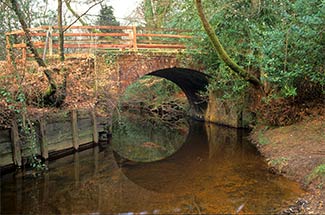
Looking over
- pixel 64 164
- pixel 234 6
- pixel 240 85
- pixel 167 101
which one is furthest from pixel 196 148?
pixel 167 101

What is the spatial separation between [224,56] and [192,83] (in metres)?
6.31

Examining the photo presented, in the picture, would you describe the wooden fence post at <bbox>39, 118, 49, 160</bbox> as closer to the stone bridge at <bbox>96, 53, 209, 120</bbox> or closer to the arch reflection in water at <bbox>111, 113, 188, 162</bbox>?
the arch reflection in water at <bbox>111, 113, 188, 162</bbox>

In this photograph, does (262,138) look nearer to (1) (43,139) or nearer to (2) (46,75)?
(1) (43,139)

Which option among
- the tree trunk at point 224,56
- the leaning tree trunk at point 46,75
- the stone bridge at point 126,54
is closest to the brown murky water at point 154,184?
the leaning tree trunk at point 46,75

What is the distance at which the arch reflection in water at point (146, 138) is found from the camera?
9969mm

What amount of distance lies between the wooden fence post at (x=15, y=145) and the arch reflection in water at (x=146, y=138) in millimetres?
3012

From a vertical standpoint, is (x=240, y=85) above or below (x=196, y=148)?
above

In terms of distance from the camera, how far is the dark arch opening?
13.9m

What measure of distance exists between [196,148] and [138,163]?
256 centimetres

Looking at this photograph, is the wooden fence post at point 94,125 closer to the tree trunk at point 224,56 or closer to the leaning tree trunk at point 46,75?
the leaning tree trunk at point 46,75

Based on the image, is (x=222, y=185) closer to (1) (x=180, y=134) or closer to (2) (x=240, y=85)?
(2) (x=240, y=85)

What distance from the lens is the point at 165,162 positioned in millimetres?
8781

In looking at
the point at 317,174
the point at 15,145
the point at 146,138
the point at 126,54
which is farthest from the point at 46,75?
the point at 317,174

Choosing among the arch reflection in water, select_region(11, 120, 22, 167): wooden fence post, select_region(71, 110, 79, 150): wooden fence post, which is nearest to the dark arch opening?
the arch reflection in water
